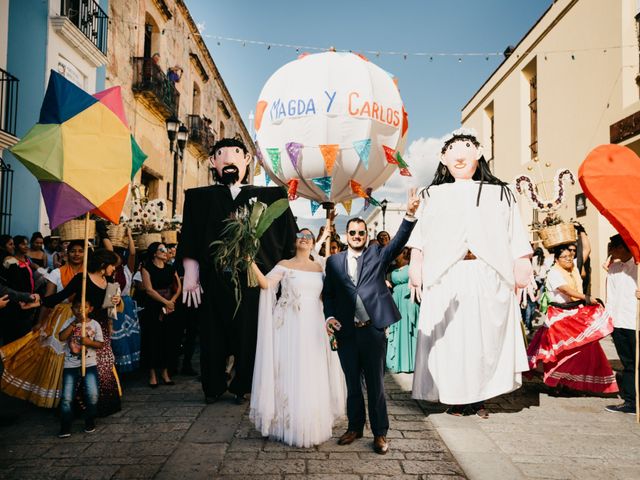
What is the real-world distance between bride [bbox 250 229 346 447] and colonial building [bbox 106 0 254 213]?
9570 mm

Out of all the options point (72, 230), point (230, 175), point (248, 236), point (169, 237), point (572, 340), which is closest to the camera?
point (248, 236)

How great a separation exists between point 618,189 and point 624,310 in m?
1.41

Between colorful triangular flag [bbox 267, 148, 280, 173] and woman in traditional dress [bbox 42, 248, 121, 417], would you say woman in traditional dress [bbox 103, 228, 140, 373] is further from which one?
colorful triangular flag [bbox 267, 148, 280, 173]

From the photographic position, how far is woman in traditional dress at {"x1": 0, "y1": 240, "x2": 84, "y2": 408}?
459 centimetres

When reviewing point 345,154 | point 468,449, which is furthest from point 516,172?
point 468,449

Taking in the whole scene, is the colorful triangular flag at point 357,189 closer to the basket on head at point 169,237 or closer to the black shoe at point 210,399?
the basket on head at point 169,237

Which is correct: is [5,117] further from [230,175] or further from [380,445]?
[380,445]

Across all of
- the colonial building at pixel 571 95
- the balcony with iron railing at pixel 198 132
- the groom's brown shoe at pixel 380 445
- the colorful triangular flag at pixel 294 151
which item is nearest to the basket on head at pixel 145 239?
the colorful triangular flag at pixel 294 151

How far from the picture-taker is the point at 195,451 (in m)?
3.65

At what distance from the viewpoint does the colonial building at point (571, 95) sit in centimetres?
1127

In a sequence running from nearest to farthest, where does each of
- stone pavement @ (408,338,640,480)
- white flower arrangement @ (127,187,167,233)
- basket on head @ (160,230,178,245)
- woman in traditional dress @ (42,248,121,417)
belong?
stone pavement @ (408,338,640,480) → woman in traditional dress @ (42,248,121,417) → white flower arrangement @ (127,187,167,233) → basket on head @ (160,230,178,245)

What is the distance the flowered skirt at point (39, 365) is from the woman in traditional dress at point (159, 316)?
1.28 meters

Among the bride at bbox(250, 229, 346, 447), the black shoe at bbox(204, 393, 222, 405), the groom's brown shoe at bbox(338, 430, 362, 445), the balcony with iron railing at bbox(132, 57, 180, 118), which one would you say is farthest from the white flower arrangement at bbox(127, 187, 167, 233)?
the balcony with iron railing at bbox(132, 57, 180, 118)

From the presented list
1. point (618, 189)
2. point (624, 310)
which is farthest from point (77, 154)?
point (624, 310)
